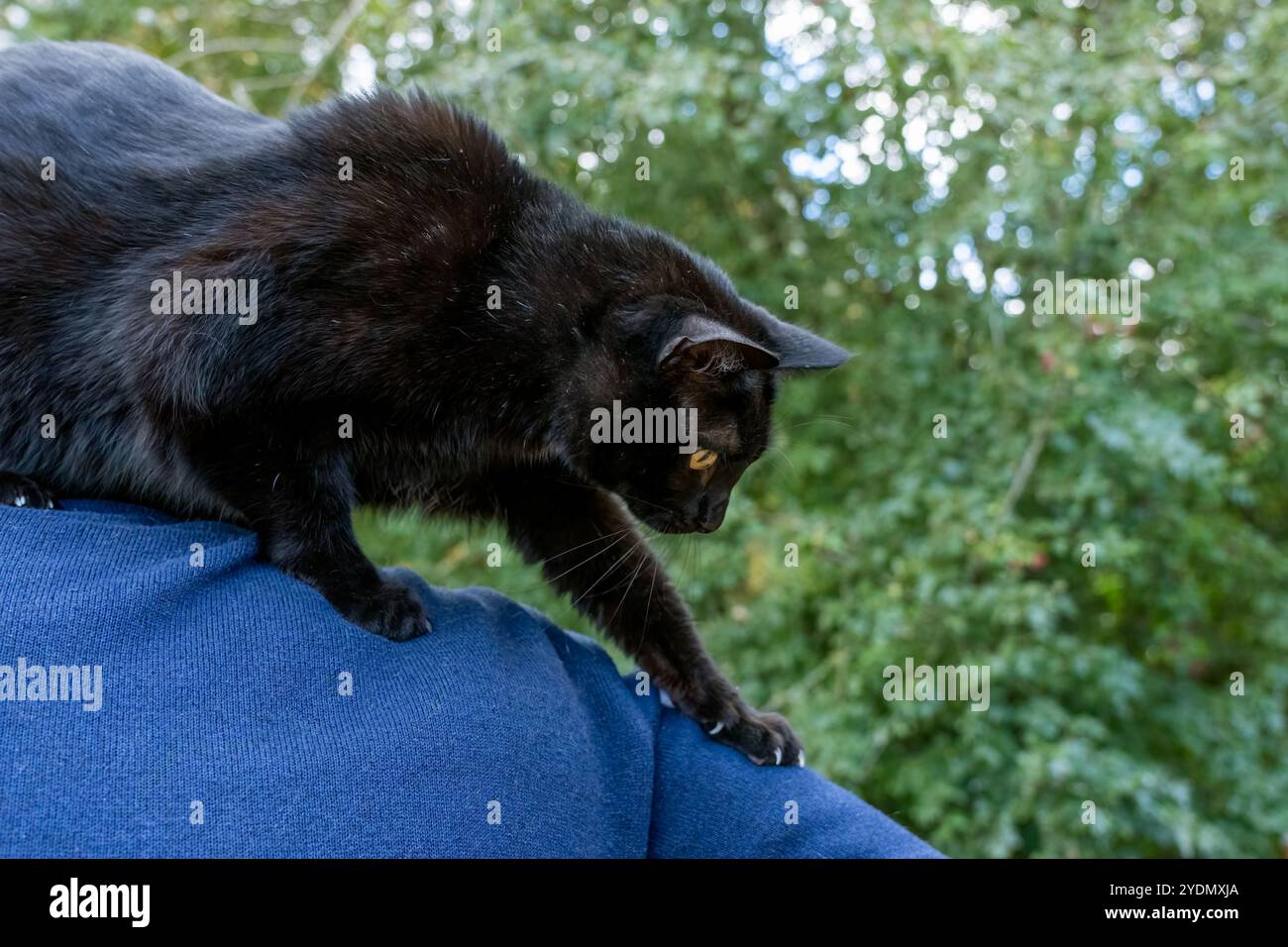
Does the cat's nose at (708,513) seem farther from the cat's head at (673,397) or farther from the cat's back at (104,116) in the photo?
the cat's back at (104,116)

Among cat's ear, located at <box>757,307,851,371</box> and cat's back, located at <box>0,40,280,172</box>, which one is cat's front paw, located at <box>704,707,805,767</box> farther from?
cat's back, located at <box>0,40,280,172</box>

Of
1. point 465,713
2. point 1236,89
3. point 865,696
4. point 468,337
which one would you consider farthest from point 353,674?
point 1236,89

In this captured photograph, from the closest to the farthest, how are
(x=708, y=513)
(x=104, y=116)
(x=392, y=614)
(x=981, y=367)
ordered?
(x=392, y=614) → (x=104, y=116) → (x=708, y=513) → (x=981, y=367)

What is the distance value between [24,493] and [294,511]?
1.13 feet

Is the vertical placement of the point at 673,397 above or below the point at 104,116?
below

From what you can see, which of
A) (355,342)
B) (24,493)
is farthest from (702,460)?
(24,493)

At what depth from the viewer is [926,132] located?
2932 millimetres

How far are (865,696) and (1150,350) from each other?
3.95 feet

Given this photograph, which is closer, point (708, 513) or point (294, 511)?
point (294, 511)

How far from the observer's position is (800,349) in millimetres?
1631

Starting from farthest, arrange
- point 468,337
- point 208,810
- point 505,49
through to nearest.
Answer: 1. point 505,49
2. point 468,337
3. point 208,810

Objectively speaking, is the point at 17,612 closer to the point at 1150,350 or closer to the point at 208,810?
the point at 208,810

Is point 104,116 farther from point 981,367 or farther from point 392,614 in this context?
point 981,367

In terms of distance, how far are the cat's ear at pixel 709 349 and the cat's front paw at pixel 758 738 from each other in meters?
0.47
